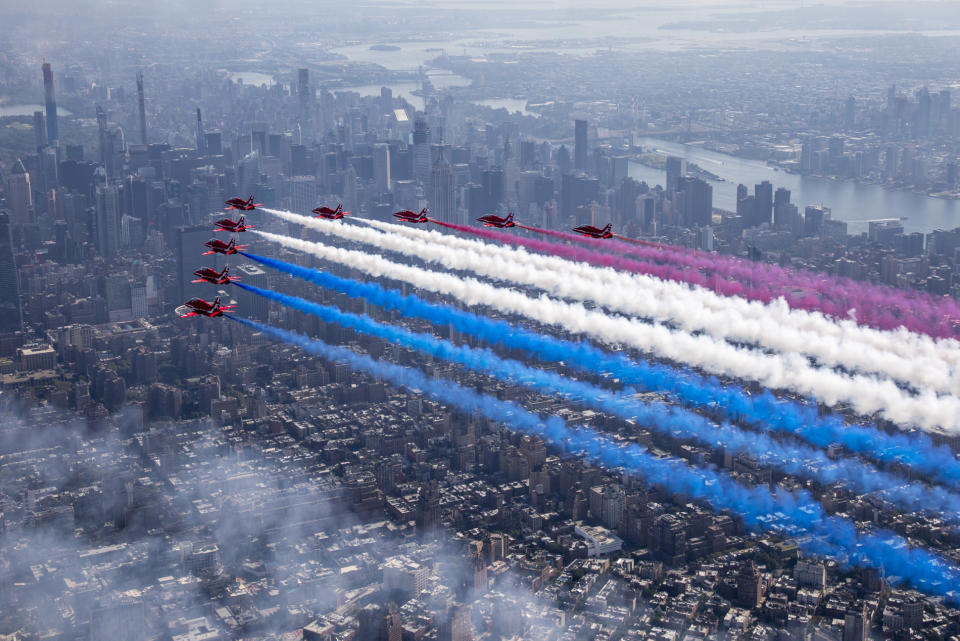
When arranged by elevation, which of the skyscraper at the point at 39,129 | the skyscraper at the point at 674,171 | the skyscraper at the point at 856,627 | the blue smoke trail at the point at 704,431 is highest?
the skyscraper at the point at 39,129

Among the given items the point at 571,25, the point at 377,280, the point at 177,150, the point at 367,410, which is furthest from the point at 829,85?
the point at 367,410

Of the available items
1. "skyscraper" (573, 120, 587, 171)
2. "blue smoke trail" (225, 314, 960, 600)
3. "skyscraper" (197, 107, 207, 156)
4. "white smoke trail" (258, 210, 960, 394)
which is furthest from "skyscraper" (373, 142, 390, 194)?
"white smoke trail" (258, 210, 960, 394)

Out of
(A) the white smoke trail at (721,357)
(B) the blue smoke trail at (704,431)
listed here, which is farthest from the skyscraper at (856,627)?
(B) the blue smoke trail at (704,431)

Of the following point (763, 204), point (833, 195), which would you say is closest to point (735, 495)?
point (763, 204)

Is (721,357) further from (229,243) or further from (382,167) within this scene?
(382,167)

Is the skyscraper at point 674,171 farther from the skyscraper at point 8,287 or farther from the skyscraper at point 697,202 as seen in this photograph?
the skyscraper at point 8,287

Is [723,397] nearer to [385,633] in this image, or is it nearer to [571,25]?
[385,633]

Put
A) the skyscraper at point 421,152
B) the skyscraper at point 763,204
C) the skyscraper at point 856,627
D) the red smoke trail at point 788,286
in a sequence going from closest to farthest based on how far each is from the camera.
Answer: the skyscraper at point 856,627
the red smoke trail at point 788,286
the skyscraper at point 763,204
the skyscraper at point 421,152
